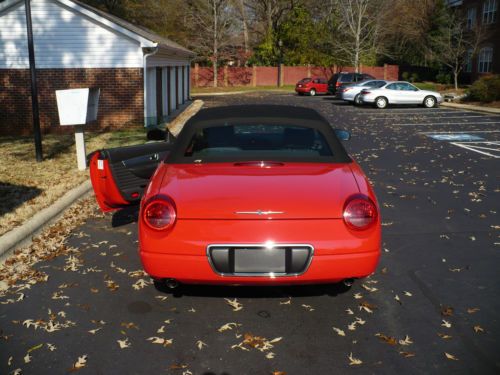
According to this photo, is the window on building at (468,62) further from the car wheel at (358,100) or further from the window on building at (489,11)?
the car wheel at (358,100)

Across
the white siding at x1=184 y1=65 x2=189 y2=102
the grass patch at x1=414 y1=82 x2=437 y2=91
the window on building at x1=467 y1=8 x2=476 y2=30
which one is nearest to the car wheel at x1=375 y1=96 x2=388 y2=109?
the white siding at x1=184 y1=65 x2=189 y2=102

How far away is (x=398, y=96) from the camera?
28750mm

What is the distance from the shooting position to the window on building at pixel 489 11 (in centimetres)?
3894

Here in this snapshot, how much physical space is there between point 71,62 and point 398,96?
1848 centimetres

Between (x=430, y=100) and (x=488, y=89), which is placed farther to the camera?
(x=430, y=100)

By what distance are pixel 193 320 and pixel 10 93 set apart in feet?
49.2

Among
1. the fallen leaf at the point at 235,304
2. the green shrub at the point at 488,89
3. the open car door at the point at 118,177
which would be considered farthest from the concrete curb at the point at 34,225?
the green shrub at the point at 488,89

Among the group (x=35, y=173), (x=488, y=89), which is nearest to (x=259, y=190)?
(x=35, y=173)

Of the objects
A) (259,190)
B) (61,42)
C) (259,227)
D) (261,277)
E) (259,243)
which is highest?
(61,42)

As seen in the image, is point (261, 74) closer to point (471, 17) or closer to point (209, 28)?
point (209, 28)

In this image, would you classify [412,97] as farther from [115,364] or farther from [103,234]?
[115,364]

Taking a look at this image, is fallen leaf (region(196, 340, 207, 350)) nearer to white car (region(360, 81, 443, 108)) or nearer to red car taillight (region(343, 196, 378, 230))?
red car taillight (region(343, 196, 378, 230))

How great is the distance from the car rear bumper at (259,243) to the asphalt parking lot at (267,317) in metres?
0.44

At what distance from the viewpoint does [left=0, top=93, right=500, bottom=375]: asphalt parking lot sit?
351cm
